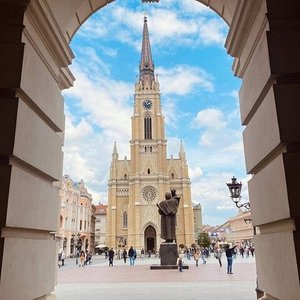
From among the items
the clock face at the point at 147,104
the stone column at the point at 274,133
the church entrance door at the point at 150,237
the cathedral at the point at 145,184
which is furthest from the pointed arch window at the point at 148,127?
the stone column at the point at 274,133

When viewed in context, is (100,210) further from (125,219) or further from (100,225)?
(125,219)

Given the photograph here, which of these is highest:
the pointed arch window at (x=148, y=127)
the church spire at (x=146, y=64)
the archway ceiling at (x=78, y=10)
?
the church spire at (x=146, y=64)

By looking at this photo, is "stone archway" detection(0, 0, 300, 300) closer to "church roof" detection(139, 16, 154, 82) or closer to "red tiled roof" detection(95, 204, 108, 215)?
"church roof" detection(139, 16, 154, 82)

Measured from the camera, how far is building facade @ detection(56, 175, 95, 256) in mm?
49000

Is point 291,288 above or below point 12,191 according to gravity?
below

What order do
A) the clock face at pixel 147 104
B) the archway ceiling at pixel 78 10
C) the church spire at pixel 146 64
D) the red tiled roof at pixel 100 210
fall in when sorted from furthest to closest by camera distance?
the red tiled roof at pixel 100 210 < the church spire at pixel 146 64 < the clock face at pixel 147 104 < the archway ceiling at pixel 78 10

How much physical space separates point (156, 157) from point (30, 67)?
2406 inches

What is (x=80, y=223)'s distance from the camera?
190 feet

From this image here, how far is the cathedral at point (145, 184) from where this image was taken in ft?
197

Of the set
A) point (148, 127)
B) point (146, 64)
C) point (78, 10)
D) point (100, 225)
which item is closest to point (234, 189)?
point (78, 10)

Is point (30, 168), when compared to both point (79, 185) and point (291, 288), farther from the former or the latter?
point (79, 185)

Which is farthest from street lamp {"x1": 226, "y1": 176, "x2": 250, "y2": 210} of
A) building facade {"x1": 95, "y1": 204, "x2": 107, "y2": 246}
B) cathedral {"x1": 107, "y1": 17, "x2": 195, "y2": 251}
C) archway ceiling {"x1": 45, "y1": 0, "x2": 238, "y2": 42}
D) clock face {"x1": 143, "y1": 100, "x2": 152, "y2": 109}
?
building facade {"x1": 95, "y1": 204, "x2": 107, "y2": 246}

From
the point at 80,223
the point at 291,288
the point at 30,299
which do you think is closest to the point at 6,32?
the point at 30,299

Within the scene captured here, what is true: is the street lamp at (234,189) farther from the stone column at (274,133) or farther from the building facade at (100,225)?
the building facade at (100,225)
